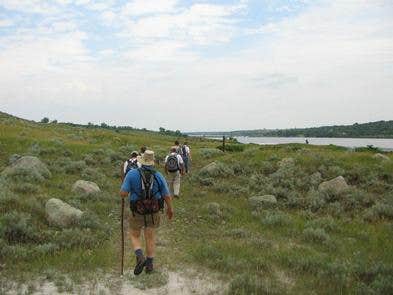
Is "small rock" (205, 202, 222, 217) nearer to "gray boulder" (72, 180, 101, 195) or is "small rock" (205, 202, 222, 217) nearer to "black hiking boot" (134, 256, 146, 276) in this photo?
"gray boulder" (72, 180, 101, 195)

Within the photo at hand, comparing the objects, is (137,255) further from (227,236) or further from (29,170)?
(29,170)

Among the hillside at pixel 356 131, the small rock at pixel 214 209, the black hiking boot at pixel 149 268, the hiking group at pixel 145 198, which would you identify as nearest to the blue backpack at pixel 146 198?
the hiking group at pixel 145 198

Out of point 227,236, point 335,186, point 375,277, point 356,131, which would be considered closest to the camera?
point 375,277

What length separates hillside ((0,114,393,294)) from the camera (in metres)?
10.4

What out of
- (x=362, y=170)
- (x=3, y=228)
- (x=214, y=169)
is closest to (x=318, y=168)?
(x=362, y=170)

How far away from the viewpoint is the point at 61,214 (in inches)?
568

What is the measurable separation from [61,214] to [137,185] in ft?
17.0

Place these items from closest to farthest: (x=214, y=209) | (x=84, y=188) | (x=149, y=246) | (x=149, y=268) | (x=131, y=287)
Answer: (x=131, y=287)
(x=149, y=246)
(x=149, y=268)
(x=214, y=209)
(x=84, y=188)

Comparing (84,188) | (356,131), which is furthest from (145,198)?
(356,131)

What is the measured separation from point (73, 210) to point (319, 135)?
17885 cm

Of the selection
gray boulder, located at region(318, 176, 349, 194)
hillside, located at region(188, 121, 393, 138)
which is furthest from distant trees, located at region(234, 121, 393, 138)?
gray boulder, located at region(318, 176, 349, 194)

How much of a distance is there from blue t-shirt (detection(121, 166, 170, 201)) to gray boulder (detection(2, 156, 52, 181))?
36.8 feet

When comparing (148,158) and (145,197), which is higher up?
(148,158)

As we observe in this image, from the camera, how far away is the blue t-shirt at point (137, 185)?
10.1 m
